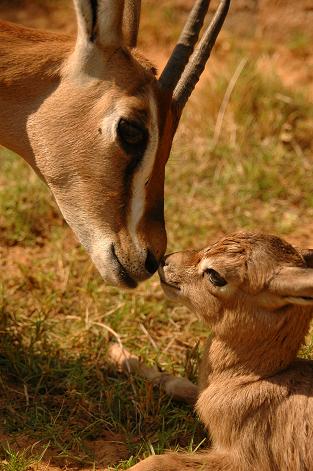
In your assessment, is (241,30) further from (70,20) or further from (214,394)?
(214,394)

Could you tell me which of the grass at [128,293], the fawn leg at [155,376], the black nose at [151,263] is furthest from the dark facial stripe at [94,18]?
the fawn leg at [155,376]

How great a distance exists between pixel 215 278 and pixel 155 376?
1080 mm

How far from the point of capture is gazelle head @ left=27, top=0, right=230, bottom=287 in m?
4.74

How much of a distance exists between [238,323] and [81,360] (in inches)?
56.1

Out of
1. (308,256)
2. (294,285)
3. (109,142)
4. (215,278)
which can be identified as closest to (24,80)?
(109,142)

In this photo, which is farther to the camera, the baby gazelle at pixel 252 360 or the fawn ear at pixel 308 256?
the fawn ear at pixel 308 256

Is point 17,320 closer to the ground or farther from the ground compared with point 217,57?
closer to the ground

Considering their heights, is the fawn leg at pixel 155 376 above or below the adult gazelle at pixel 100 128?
below

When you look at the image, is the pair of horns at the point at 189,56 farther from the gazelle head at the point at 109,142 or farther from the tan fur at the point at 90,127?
the tan fur at the point at 90,127

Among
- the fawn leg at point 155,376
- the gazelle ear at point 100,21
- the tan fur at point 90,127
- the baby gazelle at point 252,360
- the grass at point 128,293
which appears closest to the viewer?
the baby gazelle at point 252,360

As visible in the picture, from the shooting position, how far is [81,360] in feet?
18.2

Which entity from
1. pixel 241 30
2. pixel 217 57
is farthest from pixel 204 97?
pixel 241 30

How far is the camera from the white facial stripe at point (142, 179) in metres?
4.73

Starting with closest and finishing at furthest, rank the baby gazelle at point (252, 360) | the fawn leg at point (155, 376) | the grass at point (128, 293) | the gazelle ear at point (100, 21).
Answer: the baby gazelle at point (252, 360) < the gazelle ear at point (100, 21) < the grass at point (128, 293) < the fawn leg at point (155, 376)
